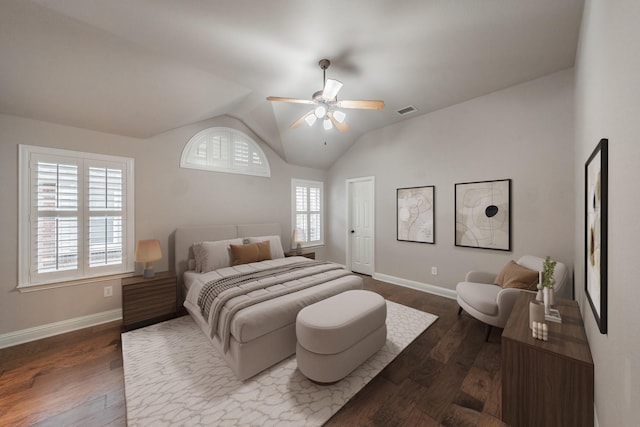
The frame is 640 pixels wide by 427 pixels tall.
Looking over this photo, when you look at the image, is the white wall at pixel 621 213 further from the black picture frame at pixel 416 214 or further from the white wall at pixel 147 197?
the white wall at pixel 147 197

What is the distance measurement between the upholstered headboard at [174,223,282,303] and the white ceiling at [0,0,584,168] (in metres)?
1.45

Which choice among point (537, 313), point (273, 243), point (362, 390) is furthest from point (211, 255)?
point (537, 313)

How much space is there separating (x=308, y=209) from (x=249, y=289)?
10.3 ft

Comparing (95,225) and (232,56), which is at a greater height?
(232,56)

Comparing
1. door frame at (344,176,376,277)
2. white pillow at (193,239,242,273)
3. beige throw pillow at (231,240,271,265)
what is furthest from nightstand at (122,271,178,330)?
door frame at (344,176,376,277)

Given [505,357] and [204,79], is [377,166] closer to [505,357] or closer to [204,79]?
[204,79]

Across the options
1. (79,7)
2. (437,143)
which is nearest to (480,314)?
(437,143)

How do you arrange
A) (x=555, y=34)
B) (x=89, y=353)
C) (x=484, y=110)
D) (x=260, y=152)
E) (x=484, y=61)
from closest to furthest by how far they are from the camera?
(x=555, y=34) < (x=89, y=353) < (x=484, y=61) < (x=484, y=110) < (x=260, y=152)

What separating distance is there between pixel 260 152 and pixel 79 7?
2.79m

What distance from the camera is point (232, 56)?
249 centimetres

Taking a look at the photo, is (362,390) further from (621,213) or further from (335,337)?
(621,213)

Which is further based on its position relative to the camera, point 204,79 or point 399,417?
point 204,79

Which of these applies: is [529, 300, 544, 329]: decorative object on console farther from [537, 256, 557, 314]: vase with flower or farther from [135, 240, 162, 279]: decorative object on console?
[135, 240, 162, 279]: decorative object on console

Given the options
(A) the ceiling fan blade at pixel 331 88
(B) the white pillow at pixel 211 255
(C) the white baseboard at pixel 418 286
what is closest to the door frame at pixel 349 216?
(C) the white baseboard at pixel 418 286
